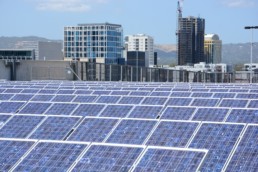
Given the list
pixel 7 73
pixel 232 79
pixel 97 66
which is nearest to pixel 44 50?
pixel 232 79

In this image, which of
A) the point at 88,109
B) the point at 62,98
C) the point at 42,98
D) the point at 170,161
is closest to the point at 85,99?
the point at 62,98

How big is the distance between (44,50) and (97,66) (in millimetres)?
48495

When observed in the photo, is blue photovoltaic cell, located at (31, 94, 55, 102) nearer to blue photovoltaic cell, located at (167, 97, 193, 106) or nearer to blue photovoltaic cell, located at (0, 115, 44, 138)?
blue photovoltaic cell, located at (0, 115, 44, 138)

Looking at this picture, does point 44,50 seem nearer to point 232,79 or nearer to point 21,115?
point 232,79

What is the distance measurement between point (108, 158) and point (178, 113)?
5.36 m

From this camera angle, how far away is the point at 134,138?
52.7 feet

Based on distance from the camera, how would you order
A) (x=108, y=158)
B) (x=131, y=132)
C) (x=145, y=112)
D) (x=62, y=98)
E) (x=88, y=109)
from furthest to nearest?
(x=62, y=98) < (x=88, y=109) < (x=145, y=112) < (x=131, y=132) < (x=108, y=158)

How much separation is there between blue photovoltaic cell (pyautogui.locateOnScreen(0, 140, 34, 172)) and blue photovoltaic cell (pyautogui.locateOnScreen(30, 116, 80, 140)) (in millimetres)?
1200

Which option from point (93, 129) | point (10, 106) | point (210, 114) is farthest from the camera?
point (10, 106)

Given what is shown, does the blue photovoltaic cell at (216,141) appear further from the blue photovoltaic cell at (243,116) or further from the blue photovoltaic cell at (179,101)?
the blue photovoltaic cell at (179,101)

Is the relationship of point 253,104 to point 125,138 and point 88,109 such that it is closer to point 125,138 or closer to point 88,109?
point 88,109

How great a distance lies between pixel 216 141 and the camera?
15.1 metres

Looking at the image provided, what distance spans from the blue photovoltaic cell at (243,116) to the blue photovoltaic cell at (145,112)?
7.83 ft

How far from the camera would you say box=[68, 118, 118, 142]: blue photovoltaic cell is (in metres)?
16.4
